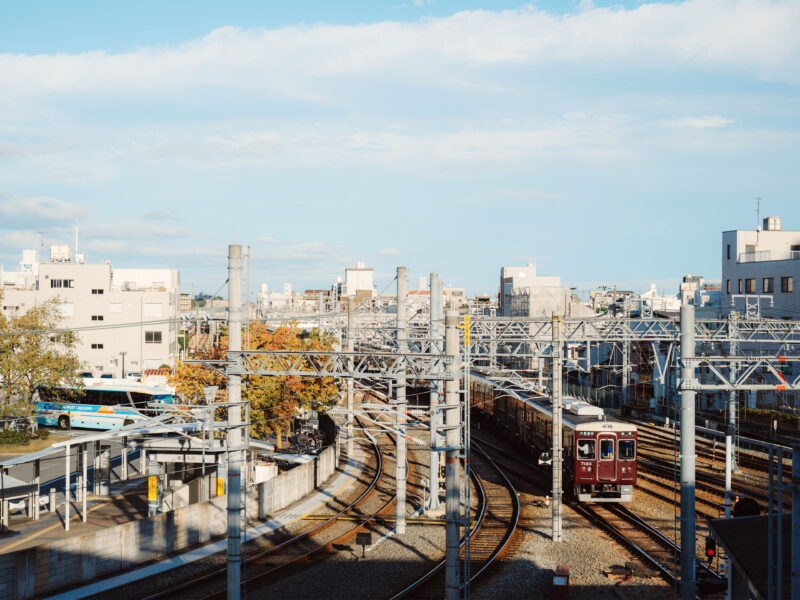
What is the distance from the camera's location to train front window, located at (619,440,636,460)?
890 inches

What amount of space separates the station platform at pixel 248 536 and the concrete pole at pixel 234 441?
2.99m

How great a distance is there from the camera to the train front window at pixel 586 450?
22672 millimetres

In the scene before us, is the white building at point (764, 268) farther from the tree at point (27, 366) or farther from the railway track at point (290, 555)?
the tree at point (27, 366)

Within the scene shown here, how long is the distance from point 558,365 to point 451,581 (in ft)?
25.0

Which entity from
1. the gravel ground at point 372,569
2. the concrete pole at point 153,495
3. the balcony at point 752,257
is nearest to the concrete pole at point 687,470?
the gravel ground at point 372,569

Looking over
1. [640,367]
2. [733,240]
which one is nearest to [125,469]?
[640,367]

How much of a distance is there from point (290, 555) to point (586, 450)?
31.5 feet

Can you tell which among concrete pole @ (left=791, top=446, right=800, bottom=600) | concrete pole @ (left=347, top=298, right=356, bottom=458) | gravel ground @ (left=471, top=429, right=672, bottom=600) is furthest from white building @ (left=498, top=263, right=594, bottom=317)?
concrete pole @ (left=791, top=446, right=800, bottom=600)

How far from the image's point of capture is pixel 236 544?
13.1 metres

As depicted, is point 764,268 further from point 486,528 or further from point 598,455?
point 486,528

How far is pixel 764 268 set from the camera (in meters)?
47.4

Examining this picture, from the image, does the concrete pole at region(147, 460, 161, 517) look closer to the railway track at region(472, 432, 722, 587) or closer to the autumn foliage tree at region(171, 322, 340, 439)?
the autumn foliage tree at region(171, 322, 340, 439)

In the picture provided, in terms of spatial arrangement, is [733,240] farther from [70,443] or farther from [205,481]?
[70,443]

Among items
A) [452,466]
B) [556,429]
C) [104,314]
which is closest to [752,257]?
[556,429]
